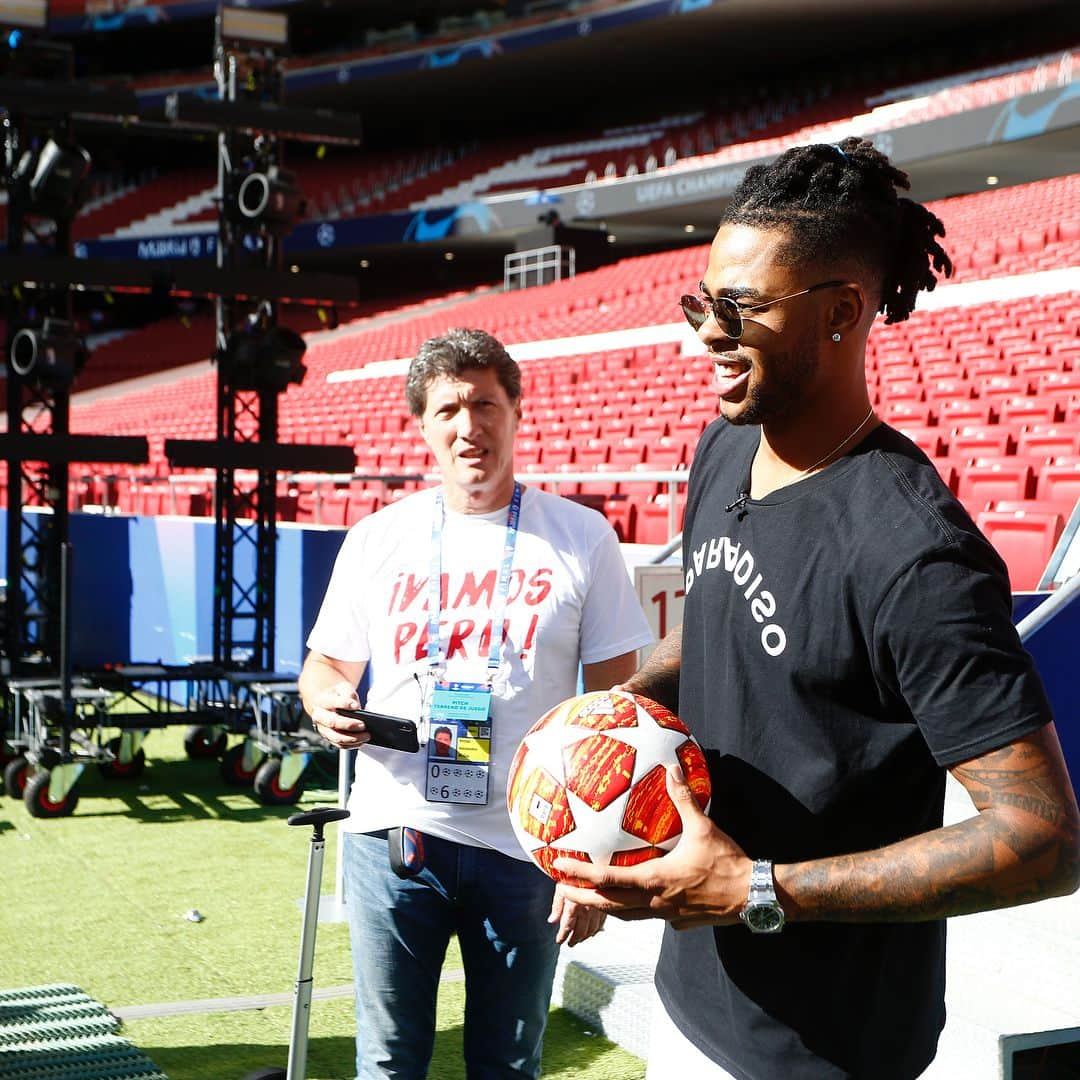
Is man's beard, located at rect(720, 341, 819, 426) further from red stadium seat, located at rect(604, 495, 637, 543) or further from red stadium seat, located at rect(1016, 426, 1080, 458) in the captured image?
red stadium seat, located at rect(604, 495, 637, 543)

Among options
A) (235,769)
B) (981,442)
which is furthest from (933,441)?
(235,769)

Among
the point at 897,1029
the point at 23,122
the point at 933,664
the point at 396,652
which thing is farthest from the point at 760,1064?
the point at 23,122

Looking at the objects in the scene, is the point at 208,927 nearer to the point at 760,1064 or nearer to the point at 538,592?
the point at 538,592

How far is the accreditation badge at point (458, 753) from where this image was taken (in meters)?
2.35

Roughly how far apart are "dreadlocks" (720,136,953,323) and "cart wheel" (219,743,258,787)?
20.9ft

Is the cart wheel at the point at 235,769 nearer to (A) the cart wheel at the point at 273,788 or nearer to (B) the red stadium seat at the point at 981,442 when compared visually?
(A) the cart wheel at the point at 273,788

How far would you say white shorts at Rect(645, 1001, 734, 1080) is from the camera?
5.22 feet

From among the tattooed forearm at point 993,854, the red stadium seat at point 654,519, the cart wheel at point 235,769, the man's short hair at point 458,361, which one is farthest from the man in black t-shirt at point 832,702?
the red stadium seat at point 654,519

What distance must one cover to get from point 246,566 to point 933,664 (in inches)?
349

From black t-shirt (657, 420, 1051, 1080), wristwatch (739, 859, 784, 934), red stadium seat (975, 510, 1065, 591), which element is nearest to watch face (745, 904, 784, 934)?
wristwatch (739, 859, 784, 934)

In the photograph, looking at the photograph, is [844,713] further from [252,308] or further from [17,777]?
[252,308]

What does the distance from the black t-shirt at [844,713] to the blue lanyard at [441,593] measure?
0.85m

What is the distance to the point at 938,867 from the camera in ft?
4.24

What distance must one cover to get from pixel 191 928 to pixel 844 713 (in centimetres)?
394
